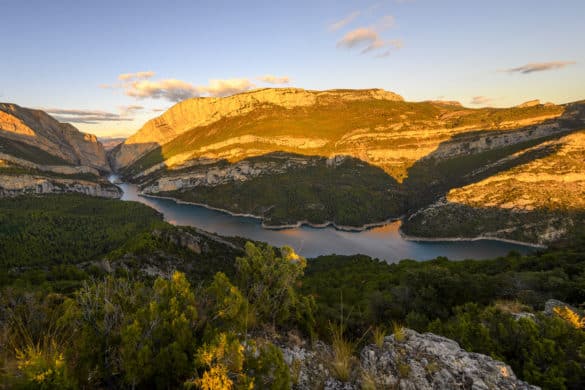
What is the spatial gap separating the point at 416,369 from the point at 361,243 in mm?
137299

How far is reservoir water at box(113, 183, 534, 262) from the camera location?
119 m

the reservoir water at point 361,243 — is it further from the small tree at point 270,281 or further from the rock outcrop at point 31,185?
the small tree at point 270,281

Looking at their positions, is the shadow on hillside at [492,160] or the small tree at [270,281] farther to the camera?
the shadow on hillside at [492,160]

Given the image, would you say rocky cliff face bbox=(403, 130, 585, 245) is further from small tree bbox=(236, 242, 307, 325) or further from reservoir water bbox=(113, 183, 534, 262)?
small tree bbox=(236, 242, 307, 325)

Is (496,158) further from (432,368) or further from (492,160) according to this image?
(432,368)

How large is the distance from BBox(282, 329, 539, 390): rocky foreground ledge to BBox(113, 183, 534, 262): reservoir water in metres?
94.2

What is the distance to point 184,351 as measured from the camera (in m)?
6.55

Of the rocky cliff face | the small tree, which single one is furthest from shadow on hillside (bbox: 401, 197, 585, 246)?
the small tree

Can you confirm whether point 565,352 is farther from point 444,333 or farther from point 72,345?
point 72,345

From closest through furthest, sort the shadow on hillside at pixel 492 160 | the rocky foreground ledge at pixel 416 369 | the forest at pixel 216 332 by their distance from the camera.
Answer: the forest at pixel 216 332, the rocky foreground ledge at pixel 416 369, the shadow on hillside at pixel 492 160

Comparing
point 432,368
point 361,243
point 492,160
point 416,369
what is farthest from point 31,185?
point 492,160

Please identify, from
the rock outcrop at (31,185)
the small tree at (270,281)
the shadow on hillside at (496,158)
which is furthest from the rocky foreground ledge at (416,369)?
the rock outcrop at (31,185)

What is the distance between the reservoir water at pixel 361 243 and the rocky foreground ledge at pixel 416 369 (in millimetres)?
94185

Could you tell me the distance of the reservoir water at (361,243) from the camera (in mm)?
118750
